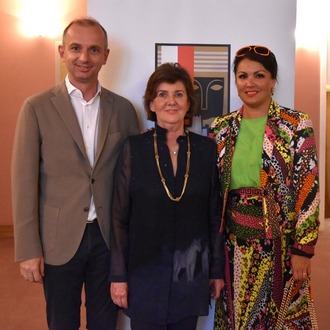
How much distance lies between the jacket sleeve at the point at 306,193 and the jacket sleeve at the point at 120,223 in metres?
0.77

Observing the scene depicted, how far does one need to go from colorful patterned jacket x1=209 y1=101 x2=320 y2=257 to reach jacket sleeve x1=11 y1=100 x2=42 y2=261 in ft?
2.89

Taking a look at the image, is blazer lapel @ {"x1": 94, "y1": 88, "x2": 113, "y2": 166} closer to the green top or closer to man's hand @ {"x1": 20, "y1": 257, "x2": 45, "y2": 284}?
man's hand @ {"x1": 20, "y1": 257, "x2": 45, "y2": 284}

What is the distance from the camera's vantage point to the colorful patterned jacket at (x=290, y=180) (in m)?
1.74

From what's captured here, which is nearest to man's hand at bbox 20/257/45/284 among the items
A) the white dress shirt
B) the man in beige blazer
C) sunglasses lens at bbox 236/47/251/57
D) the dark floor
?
the man in beige blazer

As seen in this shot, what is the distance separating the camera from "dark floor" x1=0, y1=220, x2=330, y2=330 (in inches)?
113

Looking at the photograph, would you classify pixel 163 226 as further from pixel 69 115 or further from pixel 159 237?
pixel 69 115

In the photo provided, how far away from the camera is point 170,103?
5.62ft

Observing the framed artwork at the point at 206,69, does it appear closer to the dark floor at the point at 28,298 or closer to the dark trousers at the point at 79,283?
the dark trousers at the point at 79,283

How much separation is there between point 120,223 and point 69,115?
55 centimetres

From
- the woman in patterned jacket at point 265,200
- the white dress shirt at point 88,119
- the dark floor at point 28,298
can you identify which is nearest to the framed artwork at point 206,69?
the woman in patterned jacket at point 265,200

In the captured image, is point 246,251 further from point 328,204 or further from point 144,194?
point 328,204

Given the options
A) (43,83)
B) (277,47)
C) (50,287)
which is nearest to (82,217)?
(50,287)

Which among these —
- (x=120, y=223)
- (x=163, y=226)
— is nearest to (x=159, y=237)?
(x=163, y=226)

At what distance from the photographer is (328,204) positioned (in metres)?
6.39
